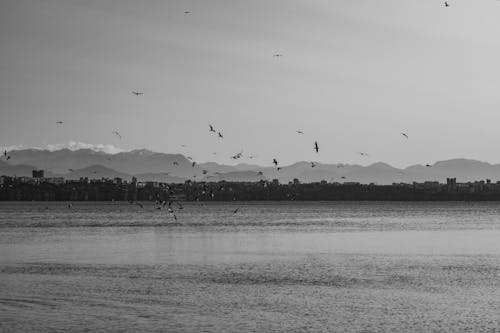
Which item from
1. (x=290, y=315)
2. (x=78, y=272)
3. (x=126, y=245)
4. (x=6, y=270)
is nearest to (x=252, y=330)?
(x=290, y=315)

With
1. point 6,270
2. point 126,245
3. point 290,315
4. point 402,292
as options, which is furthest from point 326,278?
Result: point 126,245

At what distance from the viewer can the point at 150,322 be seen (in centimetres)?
3275

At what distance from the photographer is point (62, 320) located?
3300 centimetres

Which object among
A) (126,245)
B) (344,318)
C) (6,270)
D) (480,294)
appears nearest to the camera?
(344,318)

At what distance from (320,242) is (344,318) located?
54176 mm

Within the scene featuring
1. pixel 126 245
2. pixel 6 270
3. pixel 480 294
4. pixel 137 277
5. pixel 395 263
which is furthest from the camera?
pixel 126 245

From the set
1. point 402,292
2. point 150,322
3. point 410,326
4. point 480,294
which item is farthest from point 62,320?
point 480,294

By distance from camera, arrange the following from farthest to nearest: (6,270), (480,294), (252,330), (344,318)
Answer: (6,270) → (480,294) → (344,318) → (252,330)

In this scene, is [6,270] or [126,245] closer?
[6,270]

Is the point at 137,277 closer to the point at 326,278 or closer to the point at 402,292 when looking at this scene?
the point at 326,278

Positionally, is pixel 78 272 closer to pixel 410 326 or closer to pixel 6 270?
pixel 6 270

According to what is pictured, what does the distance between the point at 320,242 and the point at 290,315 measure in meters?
53.7

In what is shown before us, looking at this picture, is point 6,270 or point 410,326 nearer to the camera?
point 410,326

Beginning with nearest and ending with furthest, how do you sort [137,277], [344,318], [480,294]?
[344,318]
[480,294]
[137,277]
